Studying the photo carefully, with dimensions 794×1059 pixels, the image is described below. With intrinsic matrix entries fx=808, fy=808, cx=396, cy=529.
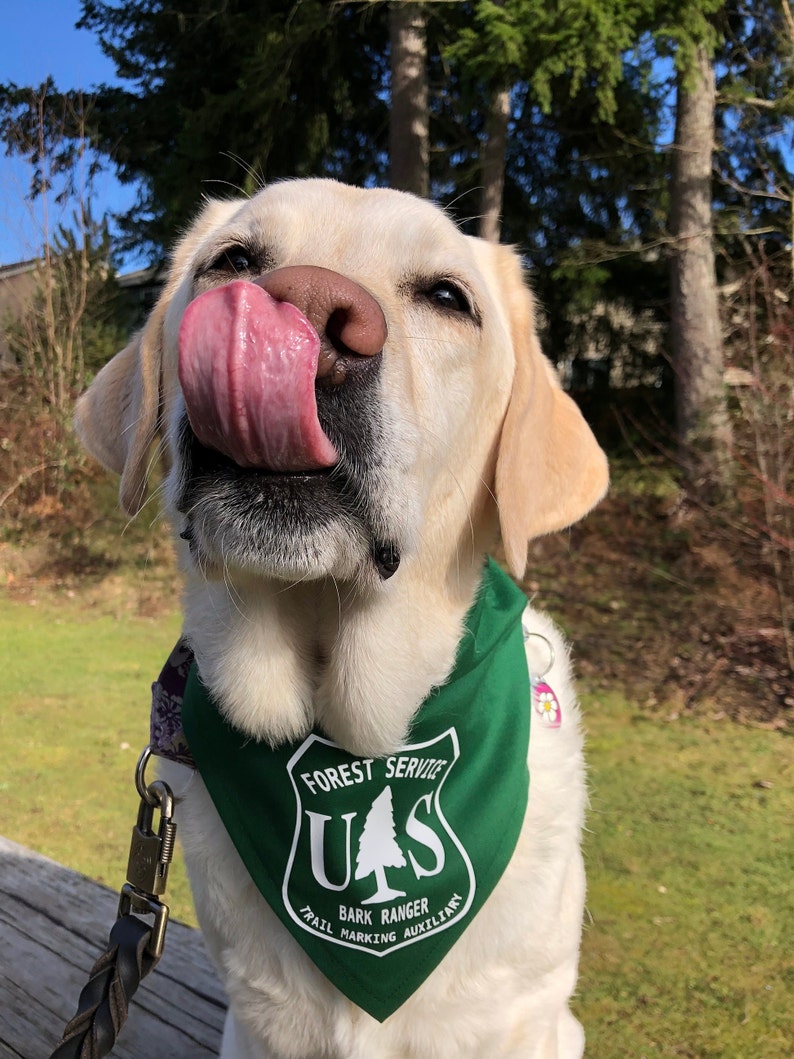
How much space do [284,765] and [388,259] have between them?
1162 millimetres

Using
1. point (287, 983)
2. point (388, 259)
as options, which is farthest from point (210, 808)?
point (388, 259)

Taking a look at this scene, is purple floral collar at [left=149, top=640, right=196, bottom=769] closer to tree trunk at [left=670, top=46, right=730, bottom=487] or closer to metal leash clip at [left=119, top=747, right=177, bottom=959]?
metal leash clip at [left=119, top=747, right=177, bottom=959]

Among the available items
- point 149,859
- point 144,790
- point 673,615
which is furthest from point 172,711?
point 673,615

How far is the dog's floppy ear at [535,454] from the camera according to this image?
2.00m

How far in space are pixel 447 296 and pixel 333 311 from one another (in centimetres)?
65

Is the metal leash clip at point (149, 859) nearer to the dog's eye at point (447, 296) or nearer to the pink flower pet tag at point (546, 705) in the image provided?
the pink flower pet tag at point (546, 705)

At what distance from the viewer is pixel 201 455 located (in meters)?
1.50

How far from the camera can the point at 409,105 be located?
32.1 ft

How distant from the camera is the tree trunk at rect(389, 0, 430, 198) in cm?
963

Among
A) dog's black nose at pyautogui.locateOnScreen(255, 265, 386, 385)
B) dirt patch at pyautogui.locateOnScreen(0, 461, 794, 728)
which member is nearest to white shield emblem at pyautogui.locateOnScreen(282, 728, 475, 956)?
dog's black nose at pyautogui.locateOnScreen(255, 265, 386, 385)

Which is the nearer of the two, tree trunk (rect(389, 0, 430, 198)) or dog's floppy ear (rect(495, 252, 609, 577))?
dog's floppy ear (rect(495, 252, 609, 577))

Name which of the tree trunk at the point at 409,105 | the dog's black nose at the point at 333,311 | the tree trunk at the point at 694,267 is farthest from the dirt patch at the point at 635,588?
the tree trunk at the point at 409,105

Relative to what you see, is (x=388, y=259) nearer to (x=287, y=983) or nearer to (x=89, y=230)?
(x=287, y=983)

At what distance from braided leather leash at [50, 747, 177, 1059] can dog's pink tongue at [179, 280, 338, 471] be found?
3.02 feet
